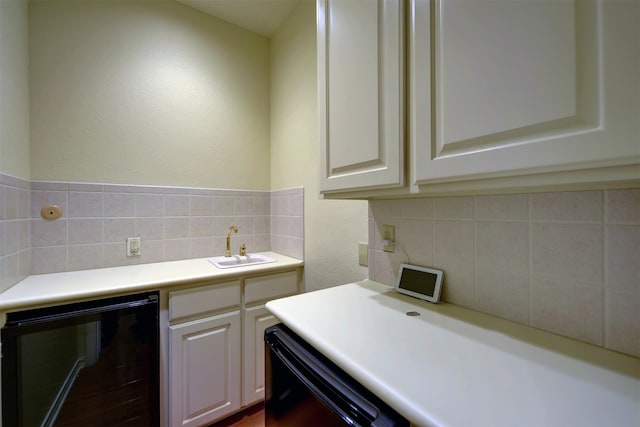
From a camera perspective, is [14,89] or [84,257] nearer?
[14,89]

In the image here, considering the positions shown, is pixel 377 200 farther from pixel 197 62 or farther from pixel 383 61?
pixel 197 62

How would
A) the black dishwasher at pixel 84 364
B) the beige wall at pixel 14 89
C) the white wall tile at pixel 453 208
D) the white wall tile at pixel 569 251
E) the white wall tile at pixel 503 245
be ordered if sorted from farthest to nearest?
the beige wall at pixel 14 89 < the black dishwasher at pixel 84 364 < the white wall tile at pixel 453 208 < the white wall tile at pixel 503 245 < the white wall tile at pixel 569 251

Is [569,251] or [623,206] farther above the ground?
[623,206]

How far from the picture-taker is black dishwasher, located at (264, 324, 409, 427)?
1.90 ft

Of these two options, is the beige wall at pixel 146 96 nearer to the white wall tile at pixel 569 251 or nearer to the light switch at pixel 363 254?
the light switch at pixel 363 254

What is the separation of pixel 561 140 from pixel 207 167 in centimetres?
200

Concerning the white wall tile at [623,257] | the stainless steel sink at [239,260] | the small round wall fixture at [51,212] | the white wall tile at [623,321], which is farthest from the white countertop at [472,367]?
the small round wall fixture at [51,212]

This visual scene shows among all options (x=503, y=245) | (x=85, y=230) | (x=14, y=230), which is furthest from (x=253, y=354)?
(x=503, y=245)

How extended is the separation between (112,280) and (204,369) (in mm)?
682

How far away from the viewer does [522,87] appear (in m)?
0.55

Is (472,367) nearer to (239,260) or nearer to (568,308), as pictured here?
(568,308)

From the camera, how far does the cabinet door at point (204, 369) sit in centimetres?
138

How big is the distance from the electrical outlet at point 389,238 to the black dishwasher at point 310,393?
0.57 metres

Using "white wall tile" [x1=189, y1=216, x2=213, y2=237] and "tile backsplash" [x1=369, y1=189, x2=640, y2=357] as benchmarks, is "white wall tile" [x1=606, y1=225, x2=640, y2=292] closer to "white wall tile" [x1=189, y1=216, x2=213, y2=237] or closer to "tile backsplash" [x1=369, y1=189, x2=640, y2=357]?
"tile backsplash" [x1=369, y1=189, x2=640, y2=357]
